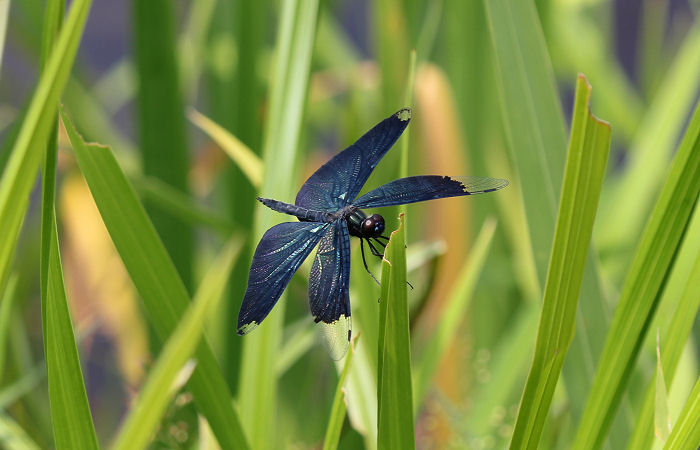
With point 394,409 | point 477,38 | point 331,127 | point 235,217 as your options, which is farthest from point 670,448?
point 331,127

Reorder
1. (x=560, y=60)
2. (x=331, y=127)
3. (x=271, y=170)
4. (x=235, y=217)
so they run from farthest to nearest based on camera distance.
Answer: (x=331, y=127)
(x=560, y=60)
(x=235, y=217)
(x=271, y=170)

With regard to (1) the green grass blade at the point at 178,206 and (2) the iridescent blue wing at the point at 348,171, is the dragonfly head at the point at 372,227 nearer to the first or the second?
(2) the iridescent blue wing at the point at 348,171

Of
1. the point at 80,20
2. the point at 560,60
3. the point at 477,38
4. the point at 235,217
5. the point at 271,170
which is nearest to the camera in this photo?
the point at 80,20

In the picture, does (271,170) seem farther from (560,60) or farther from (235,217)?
(560,60)

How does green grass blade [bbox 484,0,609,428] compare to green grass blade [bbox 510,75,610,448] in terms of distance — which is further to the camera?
green grass blade [bbox 484,0,609,428]

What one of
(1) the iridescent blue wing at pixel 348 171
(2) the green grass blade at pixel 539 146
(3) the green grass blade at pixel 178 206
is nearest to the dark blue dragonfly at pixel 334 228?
(1) the iridescent blue wing at pixel 348 171

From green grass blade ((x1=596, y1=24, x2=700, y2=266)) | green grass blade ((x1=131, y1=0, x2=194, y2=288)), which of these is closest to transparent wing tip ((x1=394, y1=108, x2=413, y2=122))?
green grass blade ((x1=131, y1=0, x2=194, y2=288))

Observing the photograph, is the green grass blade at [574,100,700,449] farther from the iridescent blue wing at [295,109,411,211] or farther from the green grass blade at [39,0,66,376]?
the green grass blade at [39,0,66,376]
